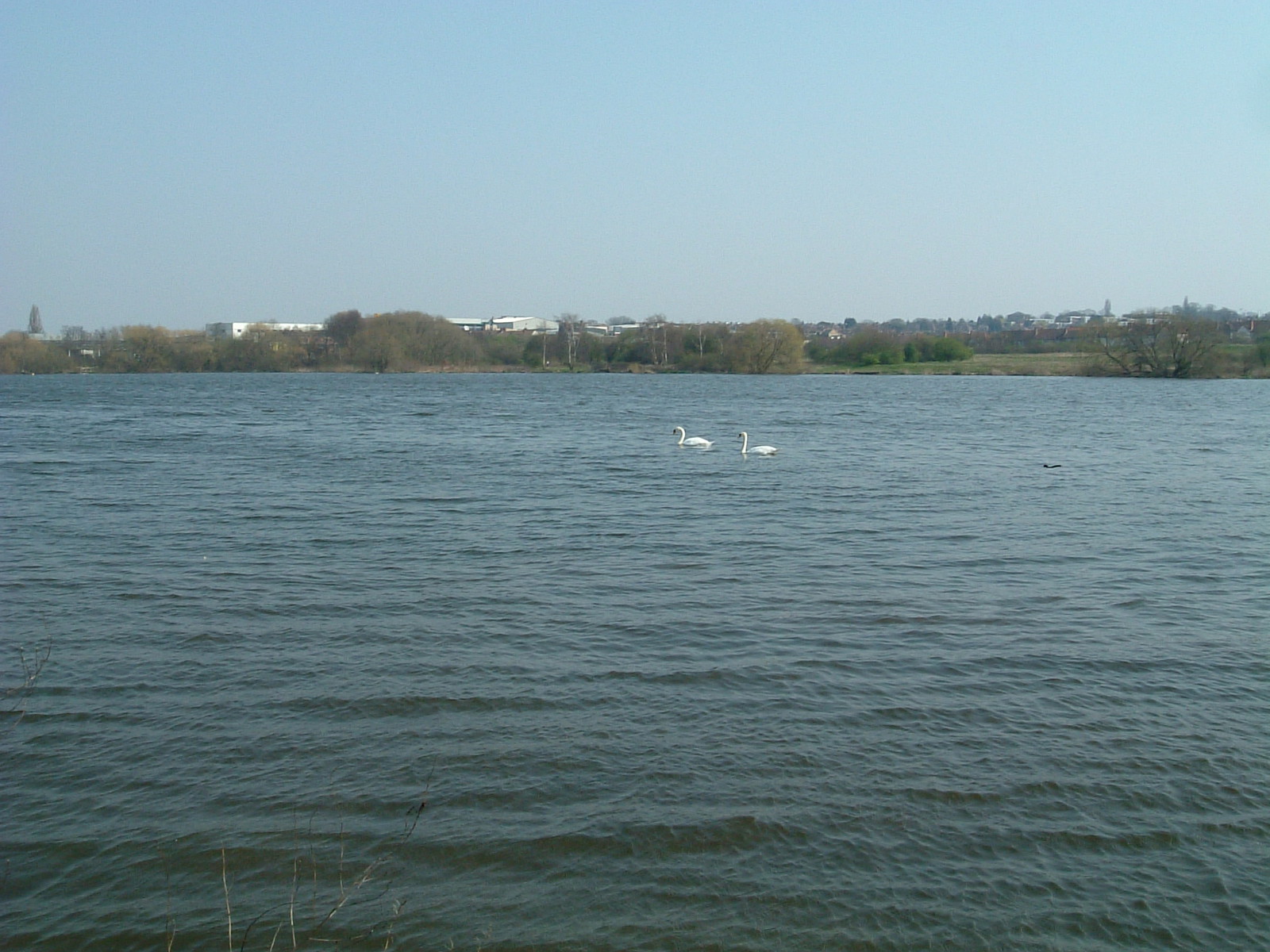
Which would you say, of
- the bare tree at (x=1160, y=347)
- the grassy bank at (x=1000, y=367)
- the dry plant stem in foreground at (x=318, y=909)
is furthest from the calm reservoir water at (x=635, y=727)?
the grassy bank at (x=1000, y=367)

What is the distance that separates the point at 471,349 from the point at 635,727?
390 ft

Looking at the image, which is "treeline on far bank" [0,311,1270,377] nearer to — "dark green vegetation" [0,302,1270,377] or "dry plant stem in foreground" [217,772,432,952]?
"dark green vegetation" [0,302,1270,377]

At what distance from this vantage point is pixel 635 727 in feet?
26.1

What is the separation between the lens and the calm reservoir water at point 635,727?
563 cm

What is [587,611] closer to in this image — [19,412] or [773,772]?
[773,772]

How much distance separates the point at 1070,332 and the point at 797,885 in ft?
492

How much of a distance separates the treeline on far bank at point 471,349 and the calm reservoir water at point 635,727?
93840mm

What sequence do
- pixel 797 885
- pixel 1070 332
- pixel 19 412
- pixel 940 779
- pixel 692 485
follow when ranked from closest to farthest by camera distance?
pixel 797 885 → pixel 940 779 → pixel 692 485 → pixel 19 412 → pixel 1070 332

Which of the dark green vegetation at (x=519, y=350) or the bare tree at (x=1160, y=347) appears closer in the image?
the bare tree at (x=1160, y=347)

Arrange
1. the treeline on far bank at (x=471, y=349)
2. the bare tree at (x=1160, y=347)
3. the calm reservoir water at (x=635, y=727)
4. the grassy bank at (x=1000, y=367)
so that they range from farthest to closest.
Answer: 1. the treeline on far bank at (x=471, y=349)
2. the grassy bank at (x=1000, y=367)
3. the bare tree at (x=1160, y=347)
4. the calm reservoir water at (x=635, y=727)

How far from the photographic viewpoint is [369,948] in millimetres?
5211

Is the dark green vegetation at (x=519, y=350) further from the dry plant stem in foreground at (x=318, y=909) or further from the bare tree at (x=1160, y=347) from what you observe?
the dry plant stem in foreground at (x=318, y=909)

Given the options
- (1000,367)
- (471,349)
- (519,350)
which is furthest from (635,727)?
(519,350)

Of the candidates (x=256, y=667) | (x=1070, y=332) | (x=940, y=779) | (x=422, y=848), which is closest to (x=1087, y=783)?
(x=940, y=779)
